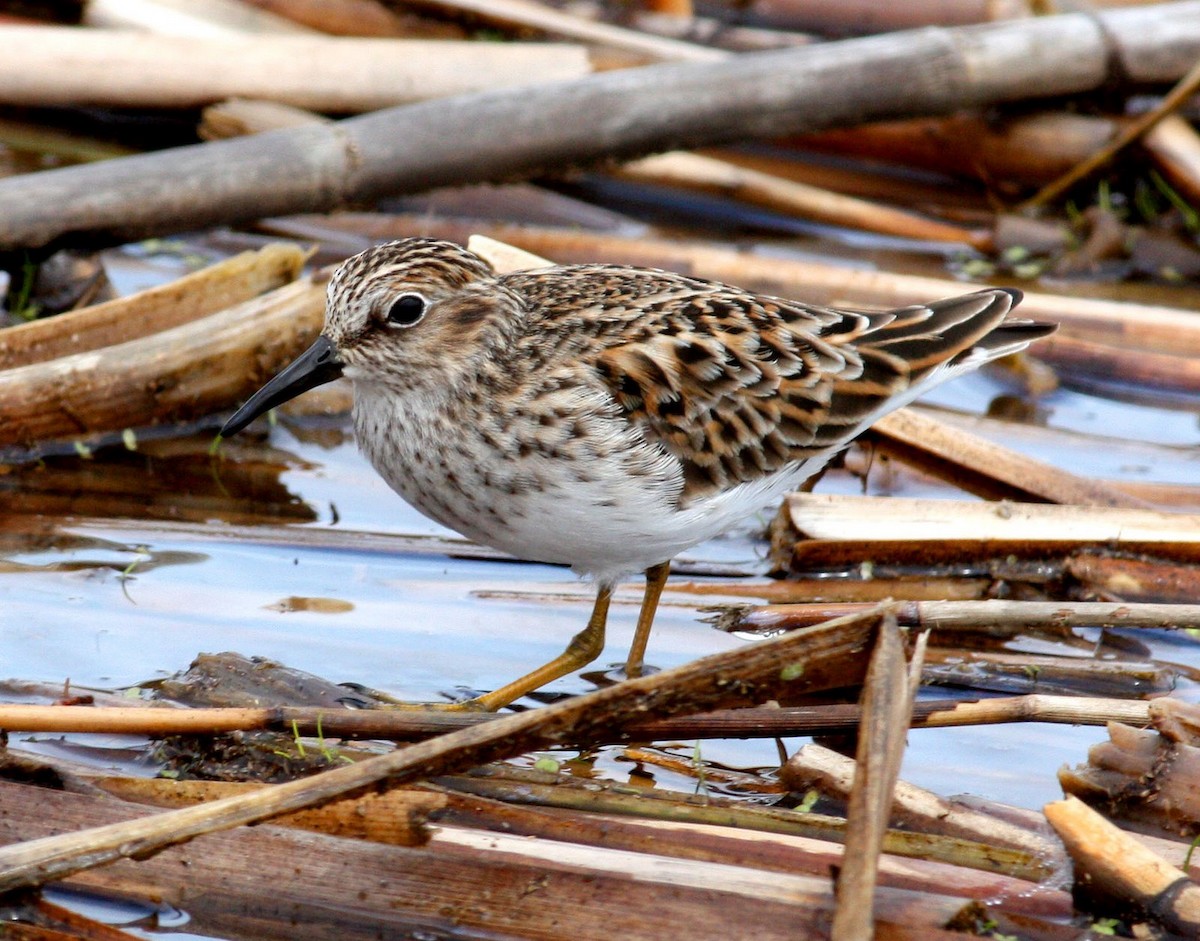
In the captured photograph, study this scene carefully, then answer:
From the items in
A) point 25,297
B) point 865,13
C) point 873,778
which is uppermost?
point 865,13

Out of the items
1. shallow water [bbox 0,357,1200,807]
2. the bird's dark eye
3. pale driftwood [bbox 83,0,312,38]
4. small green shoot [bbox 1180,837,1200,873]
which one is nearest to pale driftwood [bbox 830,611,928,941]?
small green shoot [bbox 1180,837,1200,873]

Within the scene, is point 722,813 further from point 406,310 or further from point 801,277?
point 801,277

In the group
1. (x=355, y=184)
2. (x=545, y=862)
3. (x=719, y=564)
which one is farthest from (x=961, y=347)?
(x=355, y=184)

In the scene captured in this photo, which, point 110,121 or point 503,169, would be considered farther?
point 110,121

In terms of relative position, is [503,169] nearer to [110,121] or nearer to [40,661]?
[110,121]

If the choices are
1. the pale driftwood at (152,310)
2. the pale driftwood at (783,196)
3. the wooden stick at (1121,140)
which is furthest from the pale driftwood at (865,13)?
the pale driftwood at (152,310)

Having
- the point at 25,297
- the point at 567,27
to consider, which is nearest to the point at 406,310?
the point at 25,297

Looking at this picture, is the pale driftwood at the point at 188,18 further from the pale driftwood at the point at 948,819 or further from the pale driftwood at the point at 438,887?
the pale driftwood at the point at 948,819
